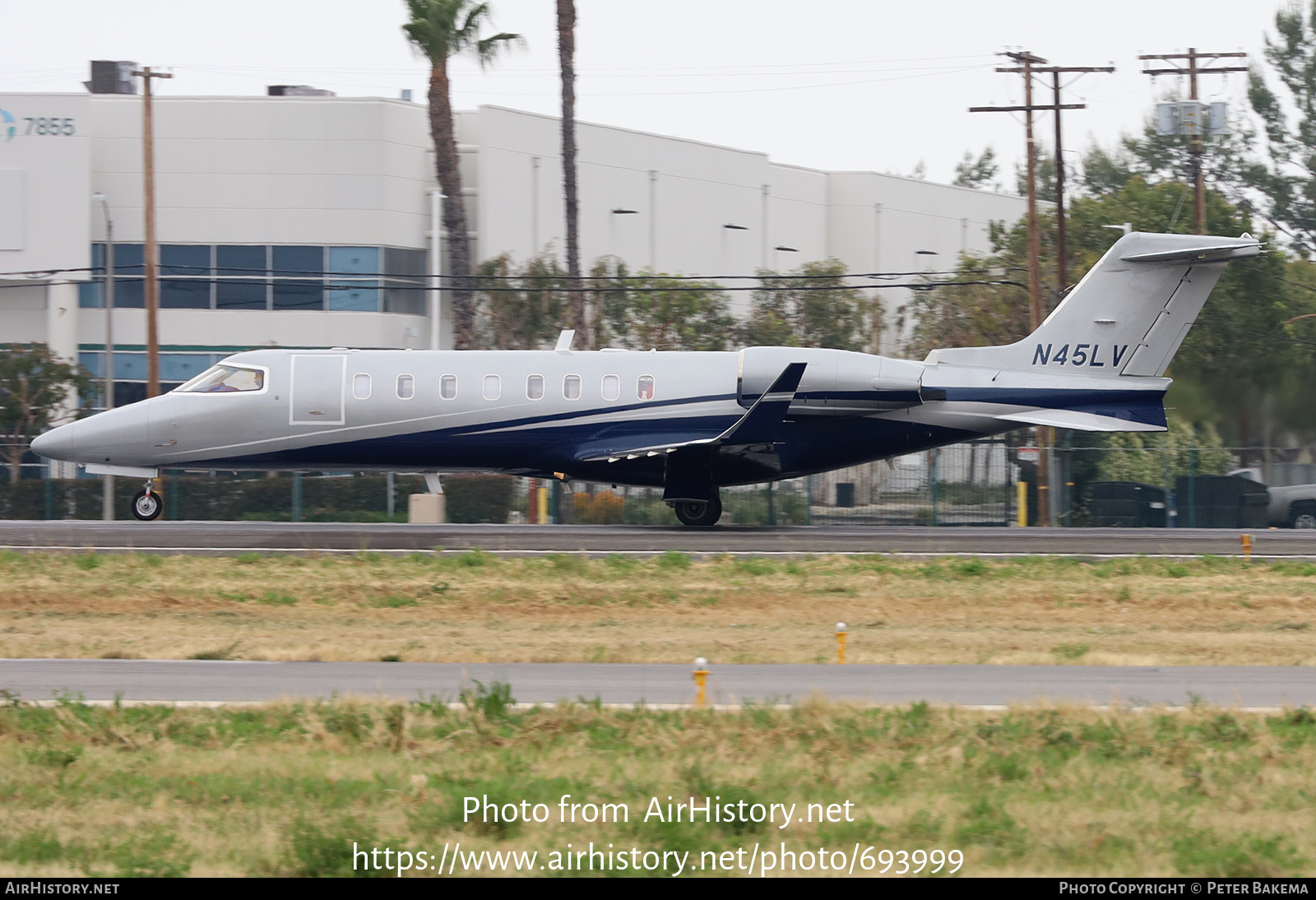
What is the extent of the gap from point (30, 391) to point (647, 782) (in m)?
35.1

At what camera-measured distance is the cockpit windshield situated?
1040 inches

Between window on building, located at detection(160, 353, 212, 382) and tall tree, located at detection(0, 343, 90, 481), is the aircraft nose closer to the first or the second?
tall tree, located at detection(0, 343, 90, 481)

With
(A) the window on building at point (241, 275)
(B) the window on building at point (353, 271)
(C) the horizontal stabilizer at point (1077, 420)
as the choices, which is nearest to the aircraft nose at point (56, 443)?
(C) the horizontal stabilizer at point (1077, 420)

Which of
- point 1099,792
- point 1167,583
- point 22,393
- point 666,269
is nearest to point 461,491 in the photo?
point 22,393

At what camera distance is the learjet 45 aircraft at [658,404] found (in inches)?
1024

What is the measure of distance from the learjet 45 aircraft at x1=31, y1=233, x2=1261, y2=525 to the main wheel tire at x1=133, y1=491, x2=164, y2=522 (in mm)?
740

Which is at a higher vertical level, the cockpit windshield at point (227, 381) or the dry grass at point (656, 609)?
the cockpit windshield at point (227, 381)

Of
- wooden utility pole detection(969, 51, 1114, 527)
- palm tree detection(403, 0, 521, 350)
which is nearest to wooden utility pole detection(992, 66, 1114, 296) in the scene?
wooden utility pole detection(969, 51, 1114, 527)

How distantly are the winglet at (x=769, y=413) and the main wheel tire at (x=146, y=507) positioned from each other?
37.1 ft

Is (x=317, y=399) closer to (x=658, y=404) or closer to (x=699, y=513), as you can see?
(x=658, y=404)

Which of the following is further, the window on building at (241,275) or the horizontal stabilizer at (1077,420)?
the window on building at (241,275)

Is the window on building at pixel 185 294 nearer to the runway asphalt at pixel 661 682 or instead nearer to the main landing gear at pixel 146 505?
the main landing gear at pixel 146 505

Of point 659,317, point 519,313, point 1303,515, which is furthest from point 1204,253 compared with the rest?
point 519,313

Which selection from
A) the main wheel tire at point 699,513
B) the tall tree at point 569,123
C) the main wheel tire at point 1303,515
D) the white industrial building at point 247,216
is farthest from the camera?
the white industrial building at point 247,216
